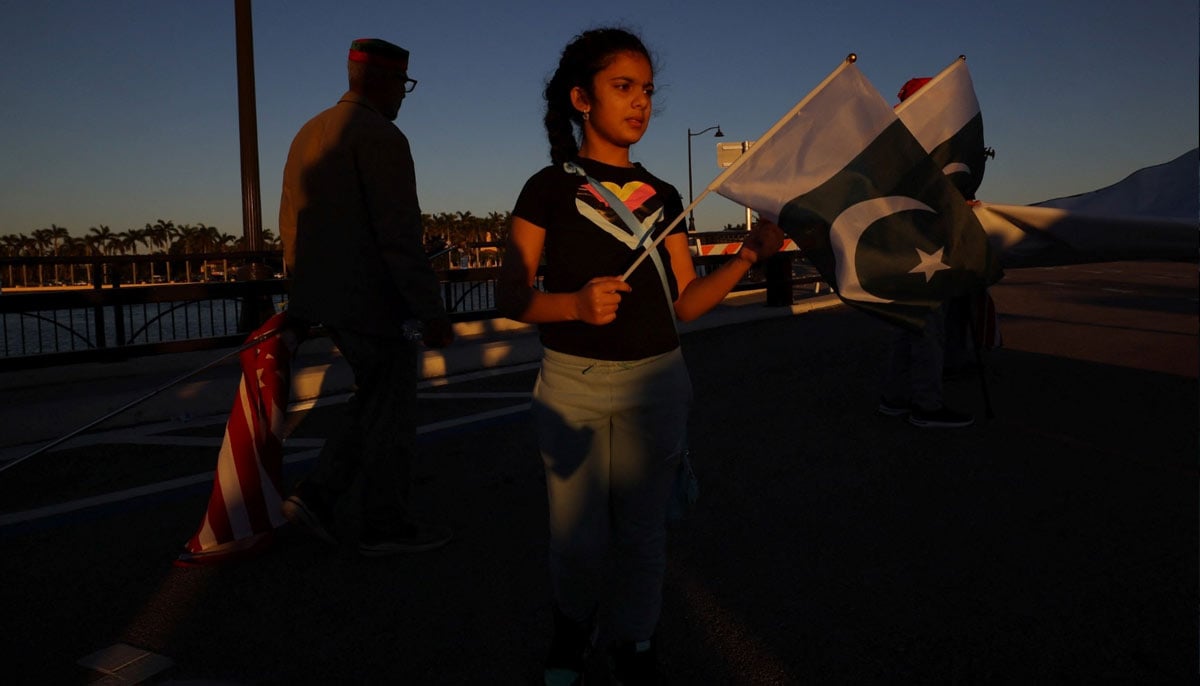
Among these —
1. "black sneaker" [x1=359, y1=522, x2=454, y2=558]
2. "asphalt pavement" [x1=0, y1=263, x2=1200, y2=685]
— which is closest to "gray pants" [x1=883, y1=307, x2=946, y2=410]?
"asphalt pavement" [x1=0, y1=263, x2=1200, y2=685]

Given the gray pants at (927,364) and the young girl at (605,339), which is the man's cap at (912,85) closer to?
the gray pants at (927,364)

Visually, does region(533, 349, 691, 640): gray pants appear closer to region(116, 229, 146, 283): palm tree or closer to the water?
the water

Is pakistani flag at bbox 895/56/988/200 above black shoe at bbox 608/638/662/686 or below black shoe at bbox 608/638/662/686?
above

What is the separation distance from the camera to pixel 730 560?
12.1 feet

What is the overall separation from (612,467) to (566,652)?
0.57 meters

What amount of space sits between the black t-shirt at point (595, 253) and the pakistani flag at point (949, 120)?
45.1 inches

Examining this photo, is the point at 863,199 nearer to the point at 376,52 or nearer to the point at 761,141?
the point at 761,141

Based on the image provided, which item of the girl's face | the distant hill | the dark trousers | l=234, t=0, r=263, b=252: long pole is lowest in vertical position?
the dark trousers

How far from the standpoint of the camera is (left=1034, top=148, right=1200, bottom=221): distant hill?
3594 mm

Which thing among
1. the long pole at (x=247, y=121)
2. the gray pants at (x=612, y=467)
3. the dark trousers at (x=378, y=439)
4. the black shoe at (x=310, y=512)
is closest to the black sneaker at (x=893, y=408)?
the dark trousers at (x=378, y=439)

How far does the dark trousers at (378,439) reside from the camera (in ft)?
12.2

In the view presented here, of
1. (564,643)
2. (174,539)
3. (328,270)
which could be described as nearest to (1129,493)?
(564,643)

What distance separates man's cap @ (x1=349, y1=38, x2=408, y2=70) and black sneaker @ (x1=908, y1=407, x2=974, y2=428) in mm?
4105

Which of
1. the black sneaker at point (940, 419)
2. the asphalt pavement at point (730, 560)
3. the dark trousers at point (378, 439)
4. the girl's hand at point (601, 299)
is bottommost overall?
the asphalt pavement at point (730, 560)
